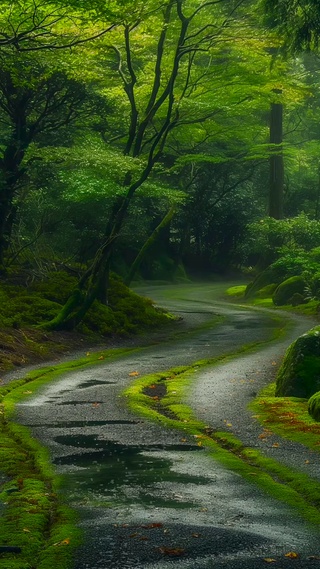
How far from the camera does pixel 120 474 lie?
1033 centimetres

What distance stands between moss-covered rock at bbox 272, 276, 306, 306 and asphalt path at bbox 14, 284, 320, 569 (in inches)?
758

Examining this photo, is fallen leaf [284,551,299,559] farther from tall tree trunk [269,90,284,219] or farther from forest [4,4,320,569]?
tall tree trunk [269,90,284,219]

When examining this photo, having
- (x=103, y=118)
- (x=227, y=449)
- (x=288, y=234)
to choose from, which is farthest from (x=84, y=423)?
(x=288, y=234)

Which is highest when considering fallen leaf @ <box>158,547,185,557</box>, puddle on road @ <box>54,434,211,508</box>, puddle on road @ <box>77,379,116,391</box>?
fallen leaf @ <box>158,547,185,557</box>

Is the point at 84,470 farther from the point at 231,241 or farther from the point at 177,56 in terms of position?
the point at 231,241

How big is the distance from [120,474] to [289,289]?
3057cm

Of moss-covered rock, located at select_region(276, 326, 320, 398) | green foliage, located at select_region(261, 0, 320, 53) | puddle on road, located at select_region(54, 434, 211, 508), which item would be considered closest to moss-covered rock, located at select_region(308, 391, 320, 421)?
moss-covered rock, located at select_region(276, 326, 320, 398)

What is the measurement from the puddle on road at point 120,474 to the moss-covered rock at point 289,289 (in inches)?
1113

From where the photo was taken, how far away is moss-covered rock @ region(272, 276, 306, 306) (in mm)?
39812

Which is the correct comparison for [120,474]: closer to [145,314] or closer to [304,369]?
[304,369]

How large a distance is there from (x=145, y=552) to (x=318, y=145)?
1851 inches

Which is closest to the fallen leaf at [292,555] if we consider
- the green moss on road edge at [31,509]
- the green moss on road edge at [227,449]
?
the green moss on road edge at [227,449]

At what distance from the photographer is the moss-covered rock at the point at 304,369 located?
1702 centimetres

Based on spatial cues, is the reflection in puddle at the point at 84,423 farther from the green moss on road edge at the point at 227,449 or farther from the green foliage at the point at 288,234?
the green foliage at the point at 288,234
